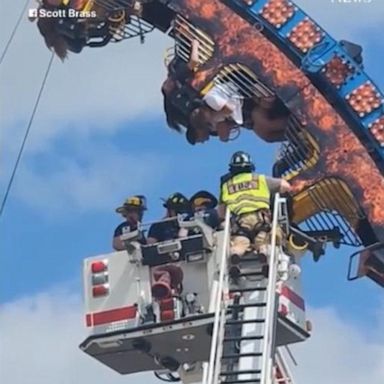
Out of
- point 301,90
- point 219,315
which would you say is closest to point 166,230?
point 219,315

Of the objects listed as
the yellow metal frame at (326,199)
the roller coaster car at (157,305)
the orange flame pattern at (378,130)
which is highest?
the orange flame pattern at (378,130)

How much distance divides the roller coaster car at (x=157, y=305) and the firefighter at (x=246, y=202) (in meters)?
0.36

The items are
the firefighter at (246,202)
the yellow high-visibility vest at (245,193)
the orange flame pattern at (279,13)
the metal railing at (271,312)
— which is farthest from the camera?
the orange flame pattern at (279,13)

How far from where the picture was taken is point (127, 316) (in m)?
17.3

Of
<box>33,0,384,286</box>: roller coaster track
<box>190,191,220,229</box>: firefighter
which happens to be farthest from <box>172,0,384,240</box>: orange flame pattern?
<box>190,191,220,229</box>: firefighter

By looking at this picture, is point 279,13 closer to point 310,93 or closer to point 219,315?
point 310,93

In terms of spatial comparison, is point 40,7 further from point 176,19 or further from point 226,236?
point 226,236

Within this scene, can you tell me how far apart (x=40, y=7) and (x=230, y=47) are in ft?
9.35

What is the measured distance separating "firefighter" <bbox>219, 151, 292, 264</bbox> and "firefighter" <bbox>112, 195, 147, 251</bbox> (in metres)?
1.36

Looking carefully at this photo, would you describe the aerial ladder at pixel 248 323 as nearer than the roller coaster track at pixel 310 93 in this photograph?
Yes

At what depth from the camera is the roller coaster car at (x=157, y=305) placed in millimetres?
16812

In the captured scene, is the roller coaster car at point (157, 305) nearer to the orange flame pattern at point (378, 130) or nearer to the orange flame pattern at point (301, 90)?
the orange flame pattern at point (301, 90)

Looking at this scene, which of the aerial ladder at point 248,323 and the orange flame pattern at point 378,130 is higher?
the orange flame pattern at point 378,130

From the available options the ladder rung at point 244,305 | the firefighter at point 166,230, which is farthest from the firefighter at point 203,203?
the ladder rung at point 244,305
